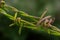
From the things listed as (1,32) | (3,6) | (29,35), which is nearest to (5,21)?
(1,32)

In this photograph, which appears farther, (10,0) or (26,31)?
(26,31)

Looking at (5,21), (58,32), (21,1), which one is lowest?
(58,32)

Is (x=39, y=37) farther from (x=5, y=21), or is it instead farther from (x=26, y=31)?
(x=5, y=21)

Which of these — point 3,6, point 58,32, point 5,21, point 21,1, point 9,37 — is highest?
point 21,1

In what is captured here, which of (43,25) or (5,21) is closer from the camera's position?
(43,25)

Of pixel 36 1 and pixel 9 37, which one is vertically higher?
pixel 36 1

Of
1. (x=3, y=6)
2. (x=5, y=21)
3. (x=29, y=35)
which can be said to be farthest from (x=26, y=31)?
(x=3, y=6)

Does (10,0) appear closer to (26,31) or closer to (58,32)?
(26,31)

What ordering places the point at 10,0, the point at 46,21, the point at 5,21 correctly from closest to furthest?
the point at 46,21 < the point at 10,0 < the point at 5,21

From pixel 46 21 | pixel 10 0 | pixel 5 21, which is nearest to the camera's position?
pixel 46 21
